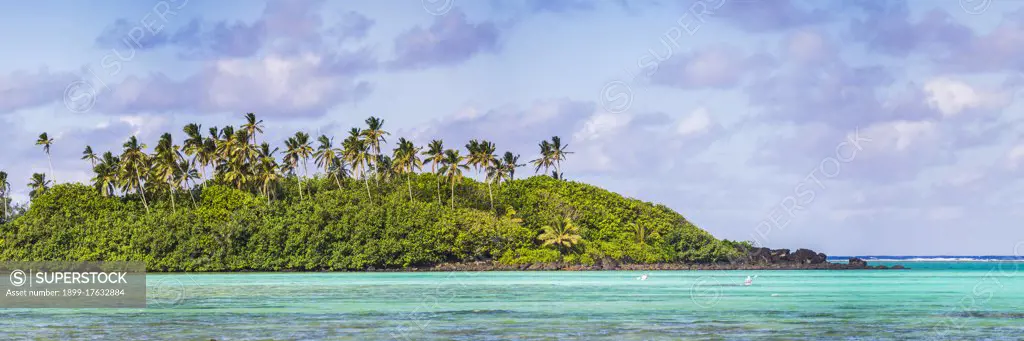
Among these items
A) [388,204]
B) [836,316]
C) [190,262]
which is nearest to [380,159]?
[388,204]

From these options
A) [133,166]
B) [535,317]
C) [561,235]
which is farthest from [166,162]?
[535,317]

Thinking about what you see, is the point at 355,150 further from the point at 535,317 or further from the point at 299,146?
the point at 535,317

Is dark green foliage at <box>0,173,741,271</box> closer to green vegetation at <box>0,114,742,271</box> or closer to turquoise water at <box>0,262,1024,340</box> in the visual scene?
green vegetation at <box>0,114,742,271</box>

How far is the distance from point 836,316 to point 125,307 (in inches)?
1141

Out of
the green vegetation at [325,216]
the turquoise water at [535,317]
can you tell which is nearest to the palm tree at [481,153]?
the green vegetation at [325,216]

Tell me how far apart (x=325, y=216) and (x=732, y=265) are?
4838cm

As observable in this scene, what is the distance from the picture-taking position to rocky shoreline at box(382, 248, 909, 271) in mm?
106062

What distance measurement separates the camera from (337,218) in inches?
4186

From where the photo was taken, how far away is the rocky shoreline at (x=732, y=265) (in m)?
106

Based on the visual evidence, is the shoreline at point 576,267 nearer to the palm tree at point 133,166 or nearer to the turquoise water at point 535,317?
the palm tree at point 133,166

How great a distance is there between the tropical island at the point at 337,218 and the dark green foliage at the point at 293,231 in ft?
0.50

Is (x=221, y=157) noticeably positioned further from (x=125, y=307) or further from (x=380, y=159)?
(x=125, y=307)

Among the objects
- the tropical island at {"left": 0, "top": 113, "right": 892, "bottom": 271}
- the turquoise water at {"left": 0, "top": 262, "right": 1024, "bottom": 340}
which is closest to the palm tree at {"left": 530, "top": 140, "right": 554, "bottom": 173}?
the tropical island at {"left": 0, "top": 113, "right": 892, "bottom": 271}

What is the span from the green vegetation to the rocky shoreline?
152 centimetres
